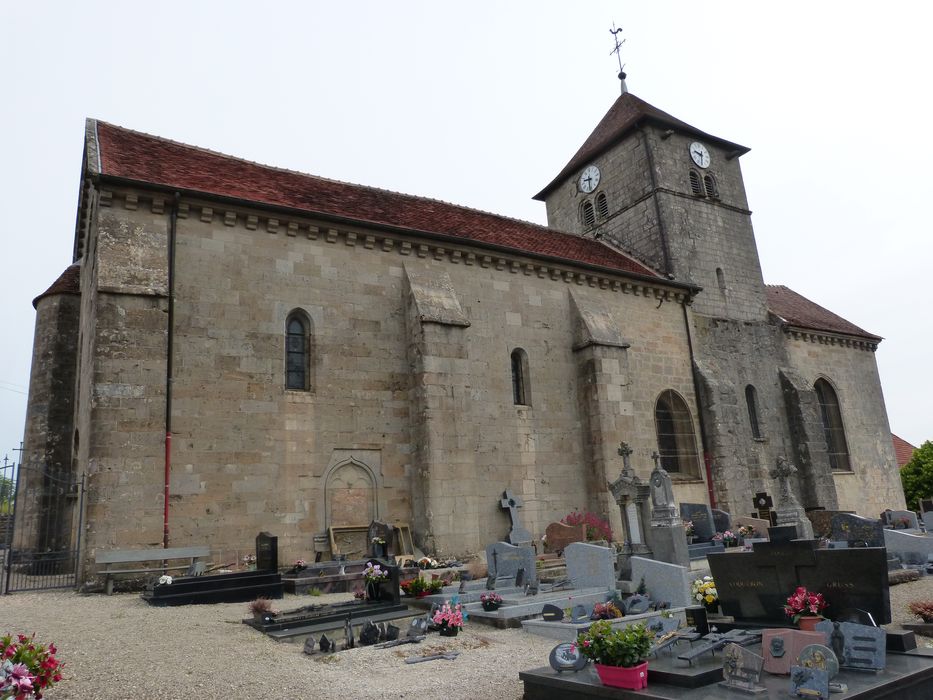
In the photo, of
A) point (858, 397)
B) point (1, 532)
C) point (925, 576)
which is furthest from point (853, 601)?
point (1, 532)

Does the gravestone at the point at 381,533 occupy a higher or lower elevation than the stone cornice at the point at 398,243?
lower

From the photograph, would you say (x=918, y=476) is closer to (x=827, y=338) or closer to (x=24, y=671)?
(x=827, y=338)

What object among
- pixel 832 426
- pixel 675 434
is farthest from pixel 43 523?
pixel 832 426

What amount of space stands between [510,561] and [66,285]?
49.2 feet

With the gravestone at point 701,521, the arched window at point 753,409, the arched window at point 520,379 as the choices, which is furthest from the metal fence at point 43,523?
the arched window at point 753,409

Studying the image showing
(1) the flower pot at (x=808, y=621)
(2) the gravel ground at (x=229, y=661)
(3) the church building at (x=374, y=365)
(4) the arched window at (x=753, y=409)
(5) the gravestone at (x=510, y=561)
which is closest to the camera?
(2) the gravel ground at (x=229, y=661)

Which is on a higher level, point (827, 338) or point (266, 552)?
point (827, 338)

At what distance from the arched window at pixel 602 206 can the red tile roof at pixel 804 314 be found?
308 inches

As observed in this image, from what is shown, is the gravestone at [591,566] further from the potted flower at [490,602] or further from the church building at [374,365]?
the church building at [374,365]

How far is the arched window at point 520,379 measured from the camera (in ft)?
58.9

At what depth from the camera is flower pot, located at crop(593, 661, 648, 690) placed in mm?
5273

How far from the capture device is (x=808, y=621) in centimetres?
674

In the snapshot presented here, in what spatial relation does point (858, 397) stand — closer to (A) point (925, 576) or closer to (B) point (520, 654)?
(A) point (925, 576)

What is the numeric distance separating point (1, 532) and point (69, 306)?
1432 cm
